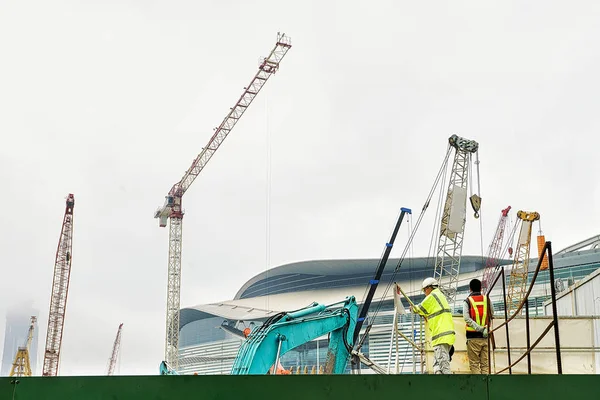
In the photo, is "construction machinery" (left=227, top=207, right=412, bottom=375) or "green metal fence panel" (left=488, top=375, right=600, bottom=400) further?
"construction machinery" (left=227, top=207, right=412, bottom=375)

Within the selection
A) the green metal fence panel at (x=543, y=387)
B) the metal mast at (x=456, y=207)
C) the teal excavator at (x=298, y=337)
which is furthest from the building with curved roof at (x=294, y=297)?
the green metal fence panel at (x=543, y=387)

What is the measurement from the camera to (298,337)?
15242 mm

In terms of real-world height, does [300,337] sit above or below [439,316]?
above

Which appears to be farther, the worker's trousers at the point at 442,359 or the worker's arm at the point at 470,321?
the worker's arm at the point at 470,321

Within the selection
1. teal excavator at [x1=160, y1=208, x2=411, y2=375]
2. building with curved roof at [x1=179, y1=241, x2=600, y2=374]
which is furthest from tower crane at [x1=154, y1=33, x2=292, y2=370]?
teal excavator at [x1=160, y1=208, x2=411, y2=375]

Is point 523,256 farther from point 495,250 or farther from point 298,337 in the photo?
point 298,337

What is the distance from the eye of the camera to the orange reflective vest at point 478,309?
9.52 meters

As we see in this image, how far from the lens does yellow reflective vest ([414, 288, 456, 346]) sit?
916 centimetres

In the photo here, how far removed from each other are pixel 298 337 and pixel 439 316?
6.53 meters

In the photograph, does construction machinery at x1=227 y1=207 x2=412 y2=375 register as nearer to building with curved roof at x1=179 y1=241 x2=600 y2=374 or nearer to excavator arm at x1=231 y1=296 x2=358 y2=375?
excavator arm at x1=231 y1=296 x2=358 y2=375

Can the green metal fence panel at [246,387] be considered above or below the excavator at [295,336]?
below

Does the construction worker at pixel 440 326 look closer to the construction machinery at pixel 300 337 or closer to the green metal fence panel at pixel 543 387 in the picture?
the green metal fence panel at pixel 543 387

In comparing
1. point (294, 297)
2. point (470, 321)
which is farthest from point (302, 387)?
point (294, 297)

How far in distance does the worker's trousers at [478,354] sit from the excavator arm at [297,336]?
5380mm
